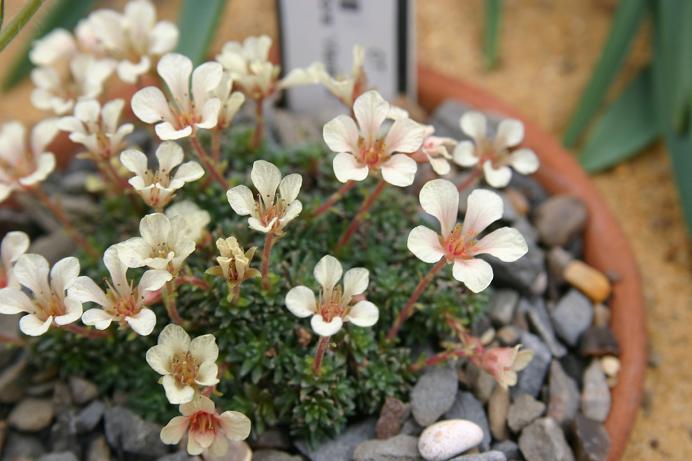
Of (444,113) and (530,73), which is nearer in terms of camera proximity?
(444,113)

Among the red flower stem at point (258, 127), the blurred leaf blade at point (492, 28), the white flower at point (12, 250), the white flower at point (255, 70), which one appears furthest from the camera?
the blurred leaf blade at point (492, 28)

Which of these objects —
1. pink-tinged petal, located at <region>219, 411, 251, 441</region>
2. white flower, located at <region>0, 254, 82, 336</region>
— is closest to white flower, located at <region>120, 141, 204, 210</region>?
white flower, located at <region>0, 254, 82, 336</region>

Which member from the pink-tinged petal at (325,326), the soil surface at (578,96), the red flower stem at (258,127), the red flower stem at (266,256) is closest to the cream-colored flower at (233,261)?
the red flower stem at (266,256)

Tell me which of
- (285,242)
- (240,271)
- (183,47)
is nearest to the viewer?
(240,271)

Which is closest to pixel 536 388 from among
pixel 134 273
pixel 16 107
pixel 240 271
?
pixel 240 271

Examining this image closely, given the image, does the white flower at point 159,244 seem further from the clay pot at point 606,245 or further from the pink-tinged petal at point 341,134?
the clay pot at point 606,245

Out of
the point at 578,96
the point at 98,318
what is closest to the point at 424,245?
the point at 98,318

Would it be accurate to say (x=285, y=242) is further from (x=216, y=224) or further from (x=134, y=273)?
(x=134, y=273)
